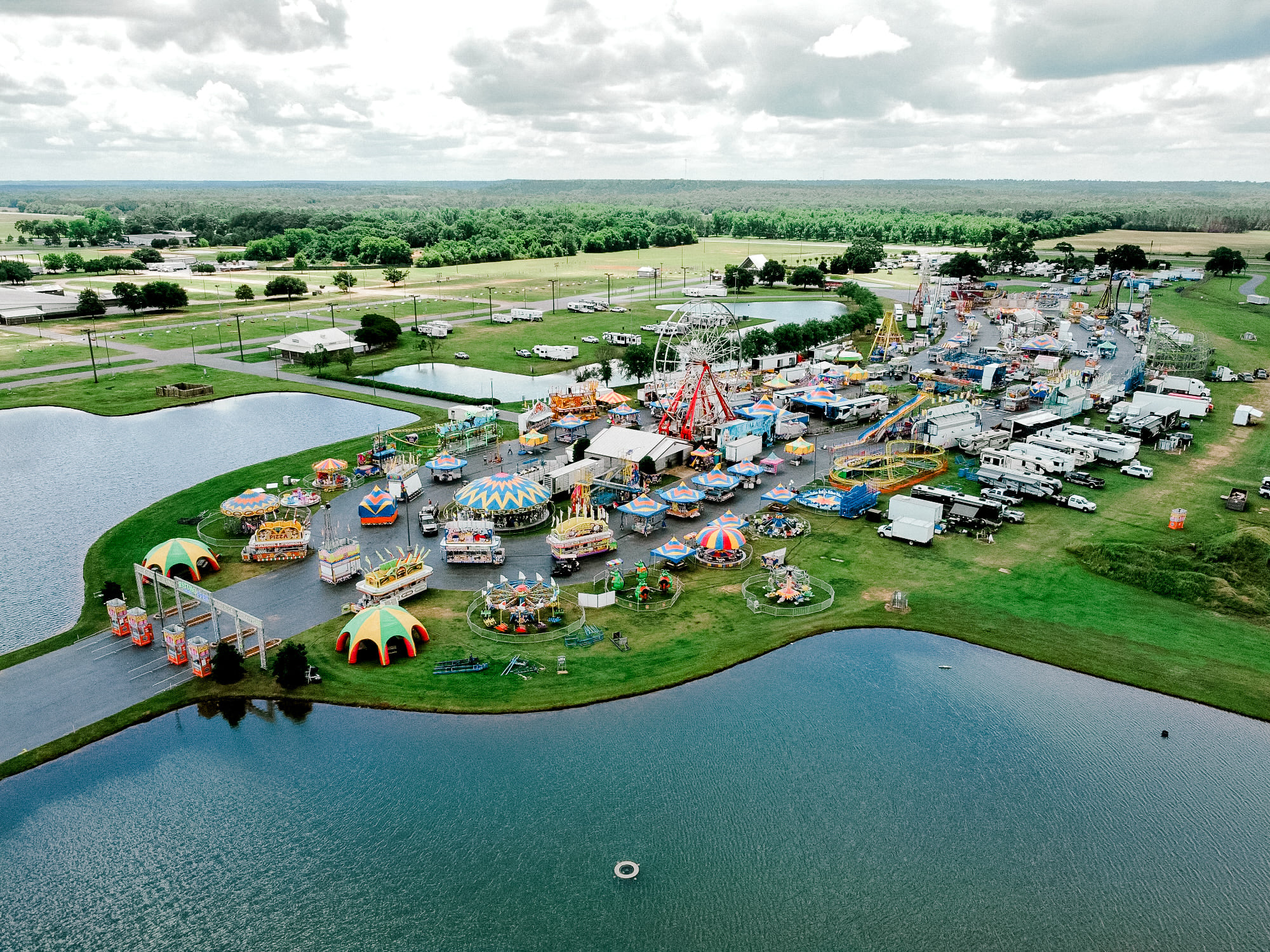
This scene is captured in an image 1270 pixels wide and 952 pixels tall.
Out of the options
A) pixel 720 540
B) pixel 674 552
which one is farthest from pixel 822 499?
pixel 674 552

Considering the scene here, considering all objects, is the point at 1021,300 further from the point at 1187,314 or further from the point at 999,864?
the point at 999,864

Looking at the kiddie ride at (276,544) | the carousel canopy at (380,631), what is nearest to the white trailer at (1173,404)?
the carousel canopy at (380,631)

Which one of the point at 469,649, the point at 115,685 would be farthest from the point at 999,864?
the point at 115,685

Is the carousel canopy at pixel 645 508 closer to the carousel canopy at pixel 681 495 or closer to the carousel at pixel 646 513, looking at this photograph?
the carousel at pixel 646 513

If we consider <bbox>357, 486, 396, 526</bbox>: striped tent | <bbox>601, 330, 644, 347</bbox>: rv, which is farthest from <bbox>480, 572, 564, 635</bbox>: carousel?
<bbox>601, 330, 644, 347</bbox>: rv

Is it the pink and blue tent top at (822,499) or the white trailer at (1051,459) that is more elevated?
the white trailer at (1051,459)

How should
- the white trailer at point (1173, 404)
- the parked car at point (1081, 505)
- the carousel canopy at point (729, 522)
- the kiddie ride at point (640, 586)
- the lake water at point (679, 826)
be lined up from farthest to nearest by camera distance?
the white trailer at point (1173, 404) < the parked car at point (1081, 505) < the carousel canopy at point (729, 522) < the kiddie ride at point (640, 586) < the lake water at point (679, 826)

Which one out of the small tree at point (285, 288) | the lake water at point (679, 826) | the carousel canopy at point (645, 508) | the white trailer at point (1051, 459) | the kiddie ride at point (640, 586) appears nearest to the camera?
the lake water at point (679, 826)
